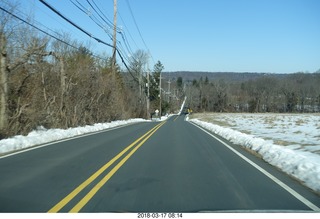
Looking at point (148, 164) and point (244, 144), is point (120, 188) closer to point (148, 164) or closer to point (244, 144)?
point (148, 164)

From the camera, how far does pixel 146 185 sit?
8.15m

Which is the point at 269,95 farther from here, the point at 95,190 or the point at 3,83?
the point at 95,190

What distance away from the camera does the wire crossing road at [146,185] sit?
6.54m

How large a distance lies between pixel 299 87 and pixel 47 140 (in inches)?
5720

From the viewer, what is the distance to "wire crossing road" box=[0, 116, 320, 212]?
6.54 meters

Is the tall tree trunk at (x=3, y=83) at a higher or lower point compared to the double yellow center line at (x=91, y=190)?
higher

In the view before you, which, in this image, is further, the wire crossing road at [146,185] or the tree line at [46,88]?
the tree line at [46,88]

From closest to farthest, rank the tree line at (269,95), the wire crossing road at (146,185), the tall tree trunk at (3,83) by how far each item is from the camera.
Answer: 1. the wire crossing road at (146,185)
2. the tall tree trunk at (3,83)
3. the tree line at (269,95)

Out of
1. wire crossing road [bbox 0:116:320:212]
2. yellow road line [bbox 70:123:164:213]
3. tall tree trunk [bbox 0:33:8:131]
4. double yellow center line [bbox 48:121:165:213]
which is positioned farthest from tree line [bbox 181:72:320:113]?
yellow road line [bbox 70:123:164:213]

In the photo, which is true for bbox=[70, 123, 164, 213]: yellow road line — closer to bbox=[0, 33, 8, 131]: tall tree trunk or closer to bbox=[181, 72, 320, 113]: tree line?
bbox=[0, 33, 8, 131]: tall tree trunk

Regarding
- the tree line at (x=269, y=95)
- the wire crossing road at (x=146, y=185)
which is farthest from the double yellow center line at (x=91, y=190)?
the tree line at (x=269, y=95)

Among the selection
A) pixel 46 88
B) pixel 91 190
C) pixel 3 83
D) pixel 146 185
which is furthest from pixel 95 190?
pixel 46 88

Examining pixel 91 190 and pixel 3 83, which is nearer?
pixel 91 190

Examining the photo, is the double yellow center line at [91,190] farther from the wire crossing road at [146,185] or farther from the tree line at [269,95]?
the tree line at [269,95]
